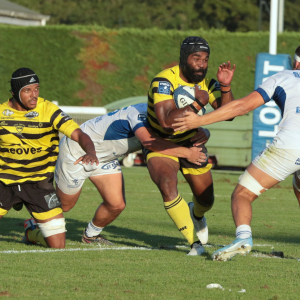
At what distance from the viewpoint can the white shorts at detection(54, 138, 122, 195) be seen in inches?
290

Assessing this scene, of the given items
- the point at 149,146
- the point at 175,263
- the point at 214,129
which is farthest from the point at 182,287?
the point at 214,129

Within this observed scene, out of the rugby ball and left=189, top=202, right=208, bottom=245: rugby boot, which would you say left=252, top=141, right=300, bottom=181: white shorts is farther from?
left=189, top=202, right=208, bottom=245: rugby boot

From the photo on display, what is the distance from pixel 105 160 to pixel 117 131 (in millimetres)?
494

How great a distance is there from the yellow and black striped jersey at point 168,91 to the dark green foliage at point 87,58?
21293 millimetres

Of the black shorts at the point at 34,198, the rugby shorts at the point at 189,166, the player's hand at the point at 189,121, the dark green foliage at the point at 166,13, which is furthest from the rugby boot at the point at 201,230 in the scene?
the dark green foliage at the point at 166,13

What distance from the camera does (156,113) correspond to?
6203 mm

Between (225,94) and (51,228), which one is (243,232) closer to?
(225,94)

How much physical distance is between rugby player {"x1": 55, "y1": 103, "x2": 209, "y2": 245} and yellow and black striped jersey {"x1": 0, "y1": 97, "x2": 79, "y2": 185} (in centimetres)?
58

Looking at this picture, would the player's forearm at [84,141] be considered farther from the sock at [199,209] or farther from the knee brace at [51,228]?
the sock at [199,209]

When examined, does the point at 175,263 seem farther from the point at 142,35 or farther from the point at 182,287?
the point at 142,35

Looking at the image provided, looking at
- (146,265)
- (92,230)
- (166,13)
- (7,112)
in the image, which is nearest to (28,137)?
(7,112)

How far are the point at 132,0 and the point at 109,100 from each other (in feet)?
123

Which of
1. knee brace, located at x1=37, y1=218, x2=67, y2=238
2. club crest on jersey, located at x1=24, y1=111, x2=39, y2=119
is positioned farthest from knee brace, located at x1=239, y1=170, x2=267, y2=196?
club crest on jersey, located at x1=24, y1=111, x2=39, y2=119

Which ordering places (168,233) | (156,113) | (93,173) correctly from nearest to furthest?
(156,113) → (93,173) → (168,233)
